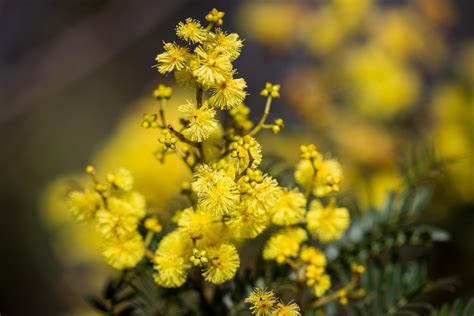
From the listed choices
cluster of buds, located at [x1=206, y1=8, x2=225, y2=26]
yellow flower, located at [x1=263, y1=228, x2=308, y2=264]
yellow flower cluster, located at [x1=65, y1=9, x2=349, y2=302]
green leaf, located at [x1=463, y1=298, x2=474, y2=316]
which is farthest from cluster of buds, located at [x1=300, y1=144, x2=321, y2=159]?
green leaf, located at [x1=463, y1=298, x2=474, y2=316]

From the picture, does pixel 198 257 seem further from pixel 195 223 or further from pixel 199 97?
pixel 199 97

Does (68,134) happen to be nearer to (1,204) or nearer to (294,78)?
(1,204)

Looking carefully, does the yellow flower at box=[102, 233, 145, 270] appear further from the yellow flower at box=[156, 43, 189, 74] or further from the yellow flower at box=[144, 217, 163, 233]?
the yellow flower at box=[156, 43, 189, 74]

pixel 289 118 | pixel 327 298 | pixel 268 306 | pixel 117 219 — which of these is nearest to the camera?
pixel 268 306

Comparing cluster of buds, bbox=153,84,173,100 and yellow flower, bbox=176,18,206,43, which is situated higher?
yellow flower, bbox=176,18,206,43

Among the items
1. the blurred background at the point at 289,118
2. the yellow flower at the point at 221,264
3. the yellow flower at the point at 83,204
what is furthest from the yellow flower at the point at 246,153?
the blurred background at the point at 289,118

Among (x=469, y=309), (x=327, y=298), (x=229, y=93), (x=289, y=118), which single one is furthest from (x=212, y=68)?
(x=289, y=118)

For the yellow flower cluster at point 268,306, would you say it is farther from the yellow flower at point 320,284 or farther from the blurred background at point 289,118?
the blurred background at point 289,118
